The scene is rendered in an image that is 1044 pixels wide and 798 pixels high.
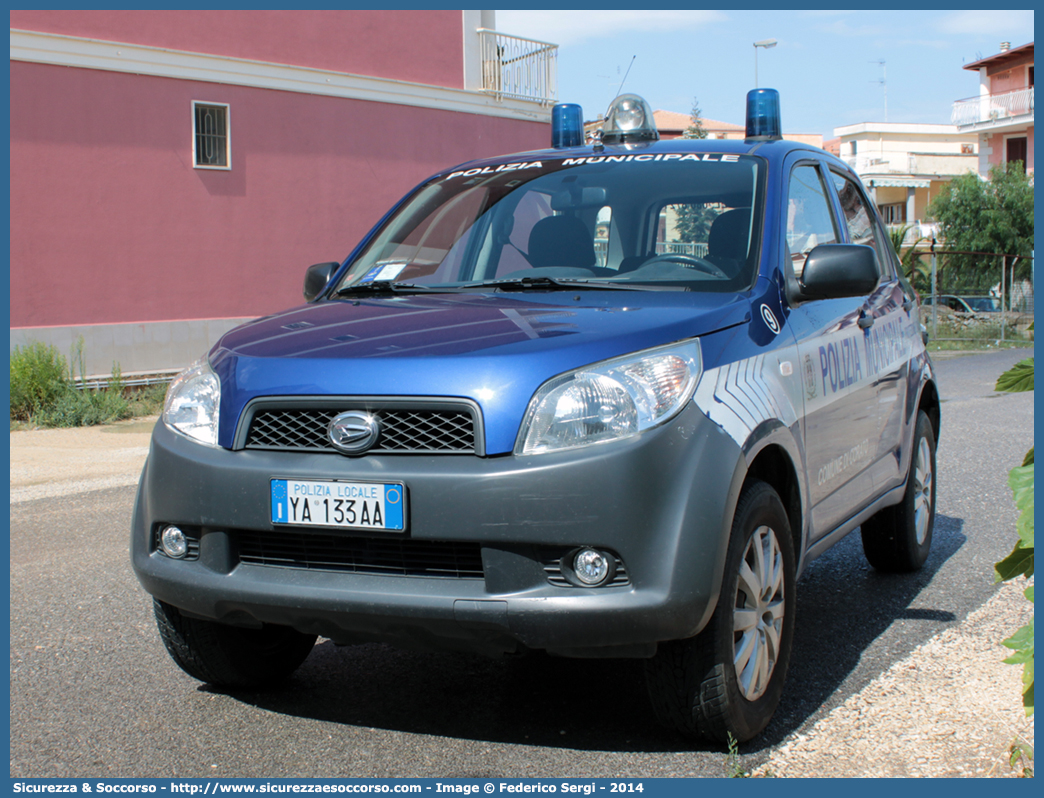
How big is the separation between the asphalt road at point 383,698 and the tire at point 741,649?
131mm

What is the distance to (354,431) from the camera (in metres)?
2.96

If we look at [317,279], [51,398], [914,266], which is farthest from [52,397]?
[914,266]

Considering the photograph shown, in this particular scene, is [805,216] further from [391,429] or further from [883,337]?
[391,429]

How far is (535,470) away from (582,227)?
1.61 m

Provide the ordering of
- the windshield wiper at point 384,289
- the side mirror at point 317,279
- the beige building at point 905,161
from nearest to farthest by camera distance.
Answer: the windshield wiper at point 384,289 < the side mirror at point 317,279 < the beige building at point 905,161

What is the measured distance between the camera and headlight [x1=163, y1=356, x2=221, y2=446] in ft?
10.5

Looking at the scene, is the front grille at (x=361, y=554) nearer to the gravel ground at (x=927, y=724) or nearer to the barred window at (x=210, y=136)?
the gravel ground at (x=927, y=724)

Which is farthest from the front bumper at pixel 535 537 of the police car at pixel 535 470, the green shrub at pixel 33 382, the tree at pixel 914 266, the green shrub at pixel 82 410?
the tree at pixel 914 266

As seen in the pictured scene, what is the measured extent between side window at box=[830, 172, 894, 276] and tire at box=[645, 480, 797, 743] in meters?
2.01

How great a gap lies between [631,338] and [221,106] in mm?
14055

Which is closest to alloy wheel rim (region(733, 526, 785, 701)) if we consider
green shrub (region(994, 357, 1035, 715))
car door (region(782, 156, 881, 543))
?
car door (region(782, 156, 881, 543))

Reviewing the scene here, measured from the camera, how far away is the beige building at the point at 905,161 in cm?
6556

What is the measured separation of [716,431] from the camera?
3.00 meters

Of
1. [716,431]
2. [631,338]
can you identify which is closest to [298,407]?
[631,338]
